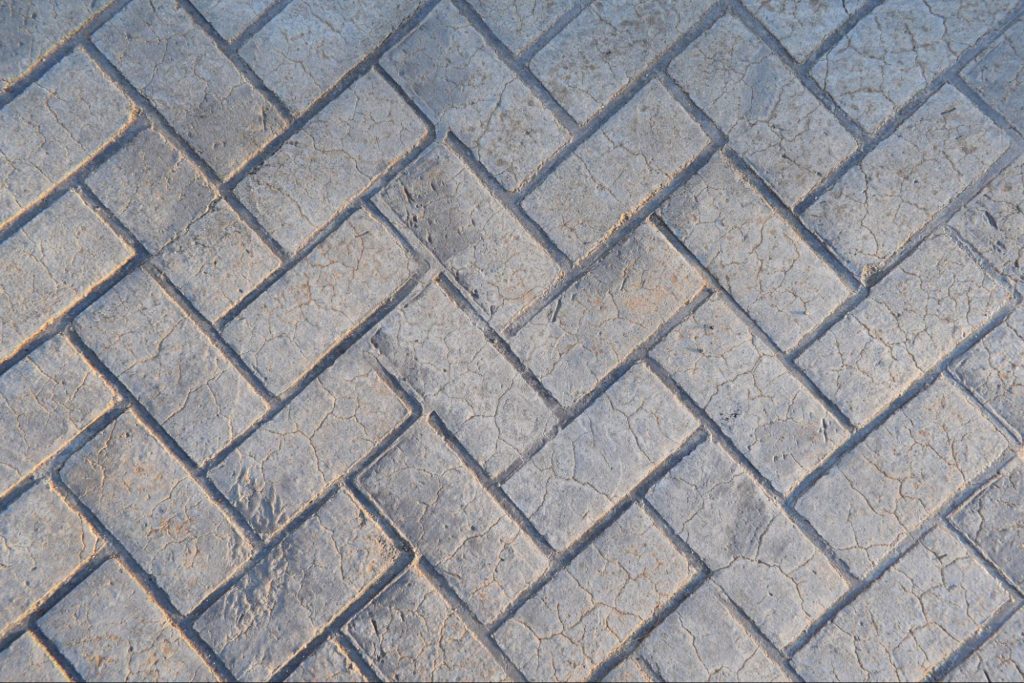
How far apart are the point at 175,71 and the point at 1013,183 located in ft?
9.32

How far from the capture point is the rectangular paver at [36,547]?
8.06ft

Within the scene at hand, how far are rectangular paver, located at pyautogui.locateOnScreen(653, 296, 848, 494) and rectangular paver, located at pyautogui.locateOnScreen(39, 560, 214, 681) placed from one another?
185cm

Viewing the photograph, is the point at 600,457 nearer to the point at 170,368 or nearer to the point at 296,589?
the point at 296,589

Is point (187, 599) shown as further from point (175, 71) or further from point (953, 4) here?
point (953, 4)

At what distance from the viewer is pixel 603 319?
2.53 metres

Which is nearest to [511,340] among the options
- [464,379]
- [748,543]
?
[464,379]

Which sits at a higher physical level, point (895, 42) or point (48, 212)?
point (48, 212)

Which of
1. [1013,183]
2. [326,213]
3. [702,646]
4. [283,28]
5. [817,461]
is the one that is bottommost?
[702,646]

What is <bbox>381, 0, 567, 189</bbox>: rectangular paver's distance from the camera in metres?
2.57

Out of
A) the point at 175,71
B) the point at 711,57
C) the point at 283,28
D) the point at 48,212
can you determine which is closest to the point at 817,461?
the point at 711,57

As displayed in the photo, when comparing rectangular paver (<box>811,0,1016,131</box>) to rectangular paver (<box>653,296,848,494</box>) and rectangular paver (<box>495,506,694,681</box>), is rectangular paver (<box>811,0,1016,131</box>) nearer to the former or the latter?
rectangular paver (<box>653,296,848,494</box>)

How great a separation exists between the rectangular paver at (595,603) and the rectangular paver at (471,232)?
0.84 m

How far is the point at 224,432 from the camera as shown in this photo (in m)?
2.51

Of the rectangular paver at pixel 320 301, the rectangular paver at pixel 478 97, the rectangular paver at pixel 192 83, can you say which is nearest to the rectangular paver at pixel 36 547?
the rectangular paver at pixel 320 301
